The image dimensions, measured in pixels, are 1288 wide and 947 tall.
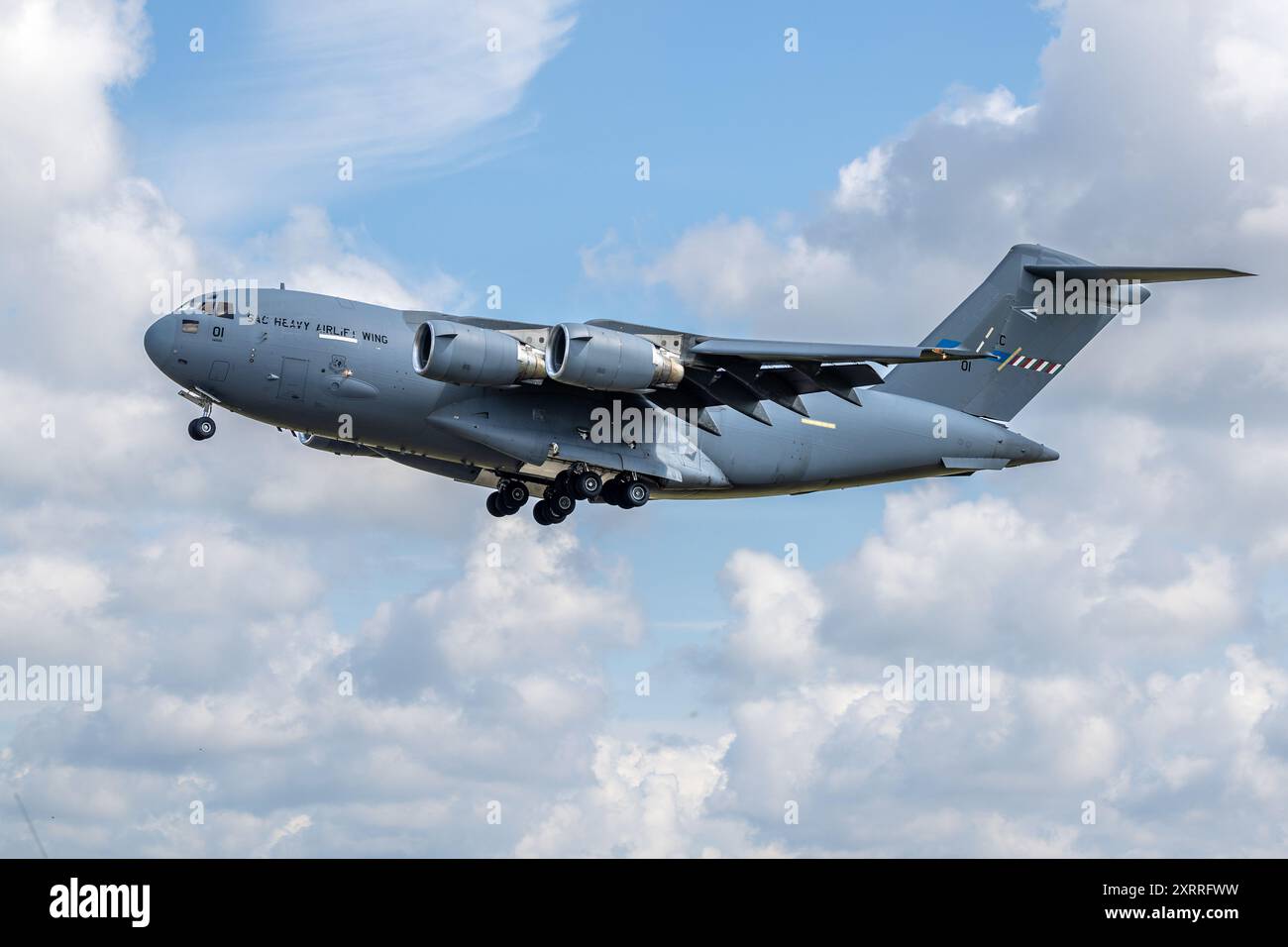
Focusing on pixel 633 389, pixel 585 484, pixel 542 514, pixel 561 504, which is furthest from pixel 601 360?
pixel 542 514

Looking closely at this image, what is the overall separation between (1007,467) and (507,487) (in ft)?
25.7

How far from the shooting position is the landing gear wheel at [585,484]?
22.4 meters

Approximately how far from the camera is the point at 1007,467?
987 inches

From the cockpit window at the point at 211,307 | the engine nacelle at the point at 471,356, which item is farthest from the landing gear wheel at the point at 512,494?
the cockpit window at the point at 211,307

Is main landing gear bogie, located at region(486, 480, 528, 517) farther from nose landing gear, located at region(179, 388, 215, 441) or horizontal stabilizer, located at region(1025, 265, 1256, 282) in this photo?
horizontal stabilizer, located at region(1025, 265, 1256, 282)

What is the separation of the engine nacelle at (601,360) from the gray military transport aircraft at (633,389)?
0.08 ft

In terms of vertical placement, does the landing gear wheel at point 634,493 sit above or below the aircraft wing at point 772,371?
below

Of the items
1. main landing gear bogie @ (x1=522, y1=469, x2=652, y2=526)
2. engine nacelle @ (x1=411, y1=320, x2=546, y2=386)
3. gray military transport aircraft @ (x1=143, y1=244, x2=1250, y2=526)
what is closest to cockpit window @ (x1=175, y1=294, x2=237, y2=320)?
gray military transport aircraft @ (x1=143, y1=244, x2=1250, y2=526)

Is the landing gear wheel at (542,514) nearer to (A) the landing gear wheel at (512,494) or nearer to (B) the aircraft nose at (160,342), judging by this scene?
(A) the landing gear wheel at (512,494)

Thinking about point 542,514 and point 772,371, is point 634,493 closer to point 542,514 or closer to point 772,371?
point 542,514
